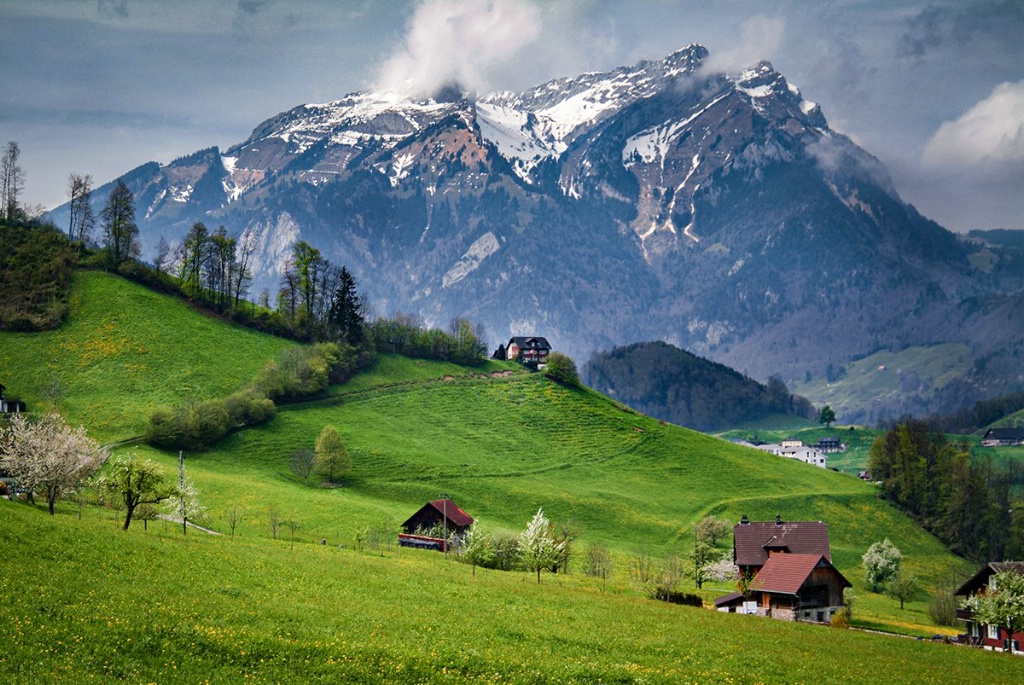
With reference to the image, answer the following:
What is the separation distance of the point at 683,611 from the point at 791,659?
14640 mm

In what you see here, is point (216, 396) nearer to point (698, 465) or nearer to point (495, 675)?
point (698, 465)

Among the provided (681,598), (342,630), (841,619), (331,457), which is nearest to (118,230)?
(331,457)

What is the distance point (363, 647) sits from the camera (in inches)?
1676

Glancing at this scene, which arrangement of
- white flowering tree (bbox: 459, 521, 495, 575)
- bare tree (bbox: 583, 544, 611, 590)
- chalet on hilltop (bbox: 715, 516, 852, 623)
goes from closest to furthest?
white flowering tree (bbox: 459, 521, 495, 575) → chalet on hilltop (bbox: 715, 516, 852, 623) → bare tree (bbox: 583, 544, 611, 590)

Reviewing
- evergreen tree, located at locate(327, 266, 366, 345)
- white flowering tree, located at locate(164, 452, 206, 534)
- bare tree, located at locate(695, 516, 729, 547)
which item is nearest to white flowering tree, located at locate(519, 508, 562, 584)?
white flowering tree, located at locate(164, 452, 206, 534)

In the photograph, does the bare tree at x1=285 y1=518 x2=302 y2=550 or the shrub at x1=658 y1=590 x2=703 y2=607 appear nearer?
the shrub at x1=658 y1=590 x2=703 y2=607

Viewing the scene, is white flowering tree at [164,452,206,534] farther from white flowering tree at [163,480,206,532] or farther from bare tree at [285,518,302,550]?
bare tree at [285,518,302,550]

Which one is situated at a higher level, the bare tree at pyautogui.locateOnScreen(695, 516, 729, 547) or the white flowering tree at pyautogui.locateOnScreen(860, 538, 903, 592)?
the bare tree at pyautogui.locateOnScreen(695, 516, 729, 547)

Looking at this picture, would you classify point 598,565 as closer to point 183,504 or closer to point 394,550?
point 394,550

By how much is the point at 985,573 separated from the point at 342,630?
72793 mm

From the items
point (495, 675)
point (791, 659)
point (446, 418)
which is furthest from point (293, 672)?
point (446, 418)

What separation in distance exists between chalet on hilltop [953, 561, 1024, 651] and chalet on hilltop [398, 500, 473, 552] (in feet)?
174

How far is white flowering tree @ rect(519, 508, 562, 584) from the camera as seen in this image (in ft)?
260

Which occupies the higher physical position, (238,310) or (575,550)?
(238,310)
